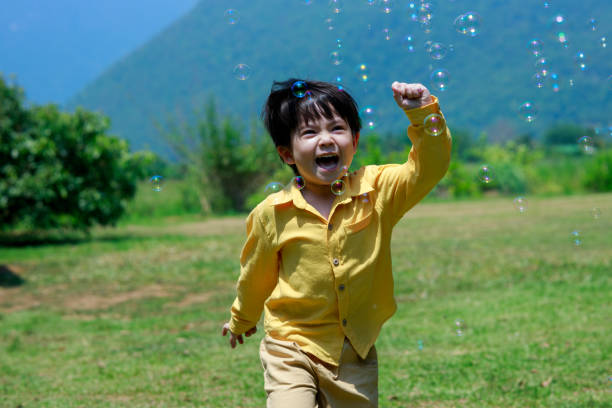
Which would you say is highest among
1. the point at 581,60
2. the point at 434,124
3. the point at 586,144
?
the point at 581,60

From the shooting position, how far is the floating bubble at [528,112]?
11.8 ft

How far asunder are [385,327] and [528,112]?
267 centimetres

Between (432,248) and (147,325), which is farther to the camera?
(432,248)

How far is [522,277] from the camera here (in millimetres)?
7609

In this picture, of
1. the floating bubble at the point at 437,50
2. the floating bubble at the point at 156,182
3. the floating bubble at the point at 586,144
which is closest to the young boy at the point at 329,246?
the floating bubble at the point at 437,50

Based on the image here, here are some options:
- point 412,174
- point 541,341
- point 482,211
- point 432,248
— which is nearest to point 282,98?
point 412,174

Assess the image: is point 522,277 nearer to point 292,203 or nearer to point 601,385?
point 601,385

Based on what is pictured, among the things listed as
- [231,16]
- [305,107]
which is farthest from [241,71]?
[305,107]

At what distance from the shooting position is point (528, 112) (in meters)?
3.64

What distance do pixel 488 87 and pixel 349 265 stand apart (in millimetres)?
82609

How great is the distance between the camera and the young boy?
7.85 feet

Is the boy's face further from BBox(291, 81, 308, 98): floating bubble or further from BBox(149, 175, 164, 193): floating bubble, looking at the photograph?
BBox(149, 175, 164, 193): floating bubble

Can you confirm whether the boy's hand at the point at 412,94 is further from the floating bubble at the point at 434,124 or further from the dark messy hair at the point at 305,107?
the dark messy hair at the point at 305,107

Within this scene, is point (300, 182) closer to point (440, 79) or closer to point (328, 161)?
point (328, 161)
